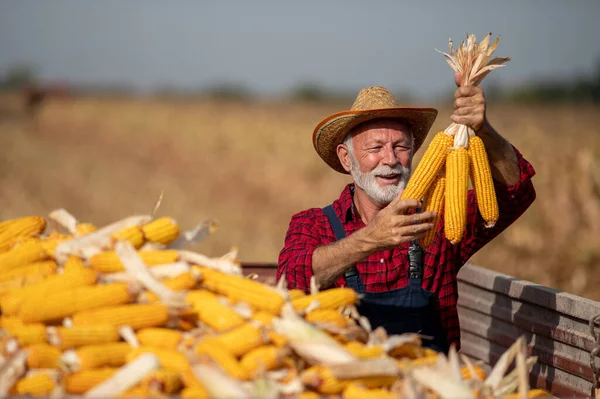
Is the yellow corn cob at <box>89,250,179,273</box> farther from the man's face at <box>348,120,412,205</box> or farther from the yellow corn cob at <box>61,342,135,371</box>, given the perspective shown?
the man's face at <box>348,120,412,205</box>

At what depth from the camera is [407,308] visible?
14.9 feet

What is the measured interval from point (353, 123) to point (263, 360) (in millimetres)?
2453

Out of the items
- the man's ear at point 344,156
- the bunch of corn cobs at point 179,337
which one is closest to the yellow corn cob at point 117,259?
the bunch of corn cobs at point 179,337

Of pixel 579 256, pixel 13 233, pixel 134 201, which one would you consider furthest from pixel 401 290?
pixel 134 201

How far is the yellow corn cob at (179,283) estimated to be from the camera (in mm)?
3194

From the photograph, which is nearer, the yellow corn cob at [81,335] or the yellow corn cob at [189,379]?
the yellow corn cob at [189,379]

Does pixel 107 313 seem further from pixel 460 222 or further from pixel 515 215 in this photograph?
pixel 515 215

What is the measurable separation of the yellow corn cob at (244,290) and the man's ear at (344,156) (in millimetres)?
2099

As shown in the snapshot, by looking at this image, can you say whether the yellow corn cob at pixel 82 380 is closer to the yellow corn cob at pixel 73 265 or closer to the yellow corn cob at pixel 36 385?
the yellow corn cob at pixel 36 385

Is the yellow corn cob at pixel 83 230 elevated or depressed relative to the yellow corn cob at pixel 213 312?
elevated

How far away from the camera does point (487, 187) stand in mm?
4129

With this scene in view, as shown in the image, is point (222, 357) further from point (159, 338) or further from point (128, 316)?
point (128, 316)

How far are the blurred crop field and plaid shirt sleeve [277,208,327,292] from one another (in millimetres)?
5898

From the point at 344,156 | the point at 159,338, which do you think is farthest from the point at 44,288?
the point at 344,156
